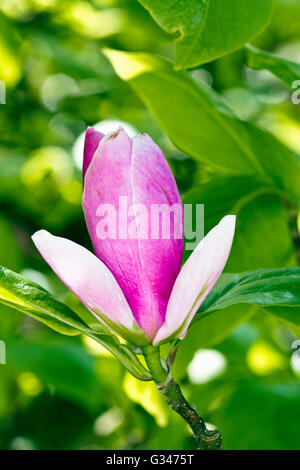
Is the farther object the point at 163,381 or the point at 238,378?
the point at 238,378

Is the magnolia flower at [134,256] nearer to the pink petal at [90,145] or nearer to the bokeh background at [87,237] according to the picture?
the pink petal at [90,145]

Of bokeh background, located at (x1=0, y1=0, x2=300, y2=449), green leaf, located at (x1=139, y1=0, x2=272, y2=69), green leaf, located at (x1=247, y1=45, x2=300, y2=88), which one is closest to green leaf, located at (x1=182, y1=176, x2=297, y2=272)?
bokeh background, located at (x1=0, y1=0, x2=300, y2=449)

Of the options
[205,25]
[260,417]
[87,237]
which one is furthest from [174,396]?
[87,237]

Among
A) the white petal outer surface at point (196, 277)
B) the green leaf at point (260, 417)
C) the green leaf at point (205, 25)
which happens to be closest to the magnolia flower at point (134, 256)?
the white petal outer surface at point (196, 277)

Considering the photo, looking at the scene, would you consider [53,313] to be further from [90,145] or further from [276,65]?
[276,65]

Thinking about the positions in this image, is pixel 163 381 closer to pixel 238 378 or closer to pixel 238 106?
pixel 238 378
